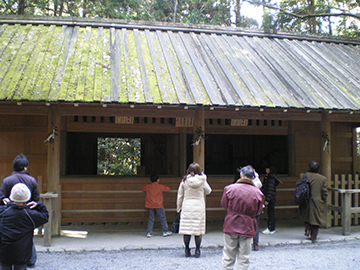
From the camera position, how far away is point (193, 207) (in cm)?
557

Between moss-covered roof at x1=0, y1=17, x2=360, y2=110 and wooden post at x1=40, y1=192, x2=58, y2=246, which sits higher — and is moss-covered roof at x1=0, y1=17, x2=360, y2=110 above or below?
above

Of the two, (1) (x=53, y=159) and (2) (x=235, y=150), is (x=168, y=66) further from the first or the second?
(2) (x=235, y=150)

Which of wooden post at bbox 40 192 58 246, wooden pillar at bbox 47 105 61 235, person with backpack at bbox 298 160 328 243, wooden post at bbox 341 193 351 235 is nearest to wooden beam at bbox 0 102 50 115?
wooden pillar at bbox 47 105 61 235

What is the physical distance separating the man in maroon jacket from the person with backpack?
9.61 feet

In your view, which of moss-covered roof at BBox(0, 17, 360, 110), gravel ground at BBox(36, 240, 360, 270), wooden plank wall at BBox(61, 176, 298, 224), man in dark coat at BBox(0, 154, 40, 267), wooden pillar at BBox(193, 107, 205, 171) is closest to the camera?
man in dark coat at BBox(0, 154, 40, 267)

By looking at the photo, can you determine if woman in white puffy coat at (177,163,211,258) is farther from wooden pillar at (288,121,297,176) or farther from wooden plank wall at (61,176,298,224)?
wooden pillar at (288,121,297,176)

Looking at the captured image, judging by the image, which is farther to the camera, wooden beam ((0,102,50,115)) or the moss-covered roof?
wooden beam ((0,102,50,115))

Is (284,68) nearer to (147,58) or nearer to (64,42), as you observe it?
(147,58)

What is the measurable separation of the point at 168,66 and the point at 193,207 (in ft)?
11.6

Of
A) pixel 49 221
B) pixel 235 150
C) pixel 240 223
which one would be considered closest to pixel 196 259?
pixel 240 223

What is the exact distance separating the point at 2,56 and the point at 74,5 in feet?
35.3

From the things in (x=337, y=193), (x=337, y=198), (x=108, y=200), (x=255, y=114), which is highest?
(x=255, y=114)

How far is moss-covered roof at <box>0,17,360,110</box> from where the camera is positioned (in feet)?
21.6

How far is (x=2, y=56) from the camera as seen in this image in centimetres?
738
